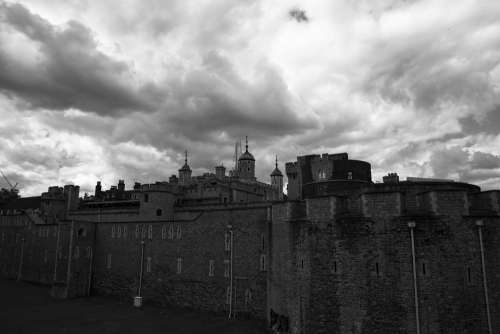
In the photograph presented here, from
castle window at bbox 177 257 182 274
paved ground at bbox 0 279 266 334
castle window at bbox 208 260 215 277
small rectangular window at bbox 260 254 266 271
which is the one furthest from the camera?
castle window at bbox 177 257 182 274

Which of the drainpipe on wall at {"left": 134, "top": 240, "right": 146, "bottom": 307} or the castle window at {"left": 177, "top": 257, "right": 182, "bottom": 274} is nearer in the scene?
the castle window at {"left": 177, "top": 257, "right": 182, "bottom": 274}

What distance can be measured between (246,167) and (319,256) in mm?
62905

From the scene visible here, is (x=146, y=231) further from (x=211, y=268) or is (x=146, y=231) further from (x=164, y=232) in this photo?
(x=211, y=268)

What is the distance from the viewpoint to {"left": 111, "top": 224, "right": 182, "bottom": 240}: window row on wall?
39.6m

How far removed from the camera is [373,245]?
20906 millimetres

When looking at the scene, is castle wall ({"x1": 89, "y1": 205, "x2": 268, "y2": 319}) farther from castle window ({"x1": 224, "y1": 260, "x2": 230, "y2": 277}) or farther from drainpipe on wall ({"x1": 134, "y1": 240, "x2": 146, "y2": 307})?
drainpipe on wall ({"x1": 134, "y1": 240, "x2": 146, "y2": 307})

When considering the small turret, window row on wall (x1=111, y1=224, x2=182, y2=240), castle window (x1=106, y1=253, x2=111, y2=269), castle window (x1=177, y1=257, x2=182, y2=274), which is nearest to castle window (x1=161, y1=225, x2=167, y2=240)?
window row on wall (x1=111, y1=224, x2=182, y2=240)

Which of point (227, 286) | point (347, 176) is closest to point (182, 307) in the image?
point (227, 286)

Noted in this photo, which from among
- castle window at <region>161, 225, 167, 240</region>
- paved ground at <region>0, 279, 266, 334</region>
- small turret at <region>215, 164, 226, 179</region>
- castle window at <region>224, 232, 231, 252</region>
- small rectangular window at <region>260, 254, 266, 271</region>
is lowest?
paved ground at <region>0, 279, 266, 334</region>

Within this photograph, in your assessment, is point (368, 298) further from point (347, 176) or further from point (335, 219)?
point (347, 176)

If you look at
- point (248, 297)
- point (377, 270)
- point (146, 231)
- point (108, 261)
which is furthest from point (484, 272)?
point (108, 261)

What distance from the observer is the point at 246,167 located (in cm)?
8506

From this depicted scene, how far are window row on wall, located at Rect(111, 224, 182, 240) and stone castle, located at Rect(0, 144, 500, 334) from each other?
12cm

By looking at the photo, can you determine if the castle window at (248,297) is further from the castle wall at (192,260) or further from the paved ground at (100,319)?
the paved ground at (100,319)
